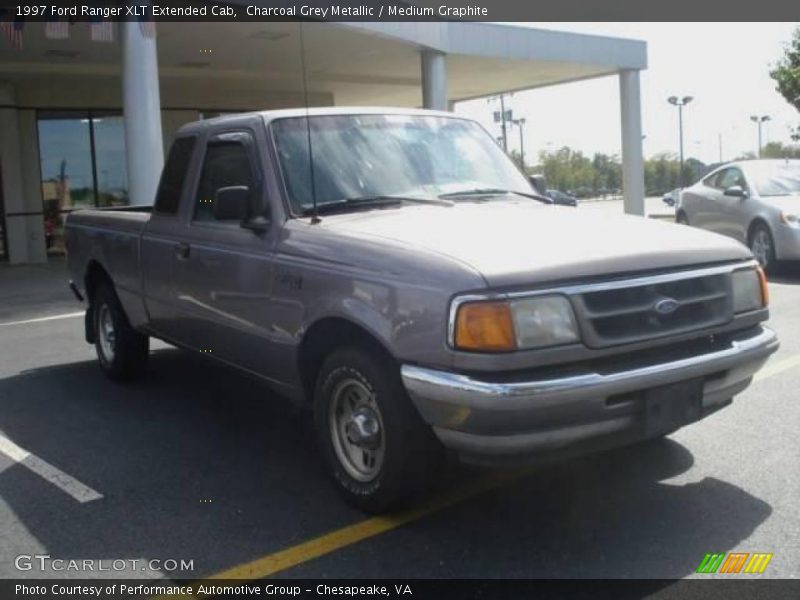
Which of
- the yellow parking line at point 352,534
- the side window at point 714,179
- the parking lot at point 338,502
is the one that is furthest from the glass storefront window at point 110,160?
the yellow parking line at point 352,534

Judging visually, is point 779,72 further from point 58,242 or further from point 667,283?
point 667,283

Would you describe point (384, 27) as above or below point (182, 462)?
above

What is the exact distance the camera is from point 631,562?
342 centimetres

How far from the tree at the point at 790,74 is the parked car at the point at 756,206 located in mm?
12448

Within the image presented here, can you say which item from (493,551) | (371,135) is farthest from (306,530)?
(371,135)

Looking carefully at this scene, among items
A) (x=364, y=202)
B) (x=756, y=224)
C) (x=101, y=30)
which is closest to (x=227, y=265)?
(x=364, y=202)

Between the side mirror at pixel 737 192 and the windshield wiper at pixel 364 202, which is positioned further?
the side mirror at pixel 737 192

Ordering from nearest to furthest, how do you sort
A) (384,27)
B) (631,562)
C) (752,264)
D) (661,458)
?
(631,562) → (752,264) → (661,458) → (384,27)

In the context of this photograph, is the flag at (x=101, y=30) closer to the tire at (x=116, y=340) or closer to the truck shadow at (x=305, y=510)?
the tire at (x=116, y=340)

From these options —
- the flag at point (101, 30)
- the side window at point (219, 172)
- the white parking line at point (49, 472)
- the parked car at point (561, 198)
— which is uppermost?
the flag at point (101, 30)

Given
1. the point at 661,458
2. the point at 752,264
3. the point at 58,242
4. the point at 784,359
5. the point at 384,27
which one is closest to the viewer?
the point at 752,264

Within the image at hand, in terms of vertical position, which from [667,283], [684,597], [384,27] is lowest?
[684,597]

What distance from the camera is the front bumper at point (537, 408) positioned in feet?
10.8

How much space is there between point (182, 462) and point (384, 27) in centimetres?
1234
